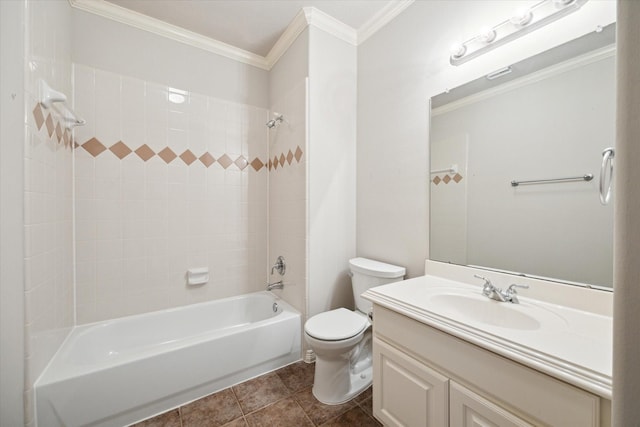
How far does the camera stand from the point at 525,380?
0.70 m

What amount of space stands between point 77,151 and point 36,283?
99 cm

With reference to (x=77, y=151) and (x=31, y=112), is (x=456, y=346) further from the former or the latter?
(x=77, y=151)

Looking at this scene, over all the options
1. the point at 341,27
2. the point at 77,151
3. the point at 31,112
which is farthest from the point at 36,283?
the point at 341,27

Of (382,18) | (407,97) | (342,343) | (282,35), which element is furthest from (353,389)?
(282,35)

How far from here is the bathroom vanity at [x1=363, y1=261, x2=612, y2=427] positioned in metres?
0.64

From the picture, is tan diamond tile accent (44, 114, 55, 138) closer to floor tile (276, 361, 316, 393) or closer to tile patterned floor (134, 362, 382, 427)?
tile patterned floor (134, 362, 382, 427)

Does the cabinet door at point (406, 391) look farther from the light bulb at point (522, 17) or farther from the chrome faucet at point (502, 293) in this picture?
the light bulb at point (522, 17)

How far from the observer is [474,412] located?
822mm

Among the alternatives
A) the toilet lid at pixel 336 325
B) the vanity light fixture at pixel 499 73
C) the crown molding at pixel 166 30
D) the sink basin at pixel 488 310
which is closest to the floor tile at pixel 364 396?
the toilet lid at pixel 336 325

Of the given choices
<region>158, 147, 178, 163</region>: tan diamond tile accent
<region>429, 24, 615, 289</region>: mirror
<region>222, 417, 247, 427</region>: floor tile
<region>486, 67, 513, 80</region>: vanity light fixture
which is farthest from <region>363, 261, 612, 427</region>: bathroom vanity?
<region>158, 147, 178, 163</region>: tan diamond tile accent

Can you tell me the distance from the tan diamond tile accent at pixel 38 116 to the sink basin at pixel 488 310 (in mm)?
2010

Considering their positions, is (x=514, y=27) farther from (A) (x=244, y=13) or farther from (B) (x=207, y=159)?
(B) (x=207, y=159)

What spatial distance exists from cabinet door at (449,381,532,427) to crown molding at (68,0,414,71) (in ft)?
6.99

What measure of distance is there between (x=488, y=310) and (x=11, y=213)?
2.09 metres
